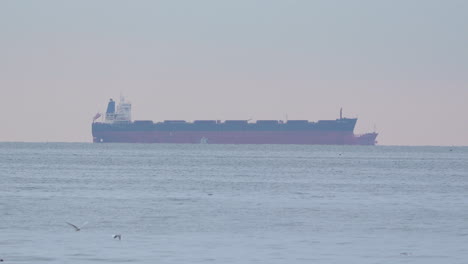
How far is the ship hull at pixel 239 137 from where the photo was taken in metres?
168

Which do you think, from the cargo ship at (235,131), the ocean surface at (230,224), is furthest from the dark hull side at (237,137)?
the ocean surface at (230,224)

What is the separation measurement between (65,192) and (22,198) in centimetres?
515

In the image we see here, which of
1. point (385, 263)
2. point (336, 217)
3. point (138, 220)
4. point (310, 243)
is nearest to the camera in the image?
point (385, 263)

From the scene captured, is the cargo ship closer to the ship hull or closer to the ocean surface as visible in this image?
the ship hull

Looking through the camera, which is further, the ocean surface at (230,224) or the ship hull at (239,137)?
the ship hull at (239,137)

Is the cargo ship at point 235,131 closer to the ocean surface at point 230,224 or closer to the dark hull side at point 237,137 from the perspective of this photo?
the dark hull side at point 237,137

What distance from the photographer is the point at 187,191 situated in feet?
154

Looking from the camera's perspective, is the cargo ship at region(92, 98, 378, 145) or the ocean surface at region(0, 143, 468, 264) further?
the cargo ship at region(92, 98, 378, 145)

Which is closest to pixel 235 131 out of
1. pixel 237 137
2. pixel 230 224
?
pixel 237 137

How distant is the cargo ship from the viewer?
166875mm

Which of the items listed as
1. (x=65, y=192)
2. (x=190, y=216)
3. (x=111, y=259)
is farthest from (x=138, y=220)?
(x=65, y=192)

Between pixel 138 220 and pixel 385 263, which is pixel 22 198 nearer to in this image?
pixel 138 220

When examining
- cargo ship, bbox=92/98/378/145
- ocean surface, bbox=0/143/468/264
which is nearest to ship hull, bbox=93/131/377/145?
cargo ship, bbox=92/98/378/145

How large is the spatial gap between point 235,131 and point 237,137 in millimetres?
1058
